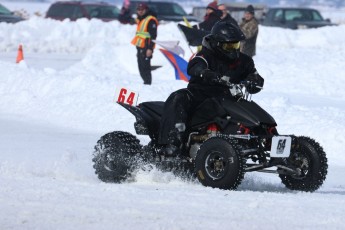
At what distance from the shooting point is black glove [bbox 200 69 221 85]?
9422 mm

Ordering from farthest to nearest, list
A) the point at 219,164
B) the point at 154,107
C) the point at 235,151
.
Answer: the point at 154,107 < the point at 219,164 < the point at 235,151

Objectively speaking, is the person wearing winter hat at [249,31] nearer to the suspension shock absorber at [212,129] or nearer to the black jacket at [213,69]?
the black jacket at [213,69]

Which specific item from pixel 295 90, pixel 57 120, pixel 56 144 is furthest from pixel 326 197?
pixel 295 90

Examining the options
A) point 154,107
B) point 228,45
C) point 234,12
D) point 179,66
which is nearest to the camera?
point 228,45

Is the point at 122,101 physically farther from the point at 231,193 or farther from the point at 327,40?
the point at 327,40

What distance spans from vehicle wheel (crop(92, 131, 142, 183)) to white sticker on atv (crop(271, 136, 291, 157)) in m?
1.74

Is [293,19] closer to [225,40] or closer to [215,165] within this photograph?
[225,40]

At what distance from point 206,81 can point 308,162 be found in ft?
4.13

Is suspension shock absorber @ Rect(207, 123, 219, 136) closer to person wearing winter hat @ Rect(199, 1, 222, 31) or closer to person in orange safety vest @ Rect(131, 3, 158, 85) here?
person wearing winter hat @ Rect(199, 1, 222, 31)

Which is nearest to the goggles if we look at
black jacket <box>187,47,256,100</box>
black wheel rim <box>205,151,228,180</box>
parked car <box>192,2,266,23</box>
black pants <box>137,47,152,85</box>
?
black jacket <box>187,47,256,100</box>

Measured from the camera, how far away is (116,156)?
1025 cm

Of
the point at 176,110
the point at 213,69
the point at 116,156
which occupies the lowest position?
the point at 116,156

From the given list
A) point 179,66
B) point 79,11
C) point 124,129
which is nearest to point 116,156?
point 124,129

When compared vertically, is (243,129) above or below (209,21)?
below
